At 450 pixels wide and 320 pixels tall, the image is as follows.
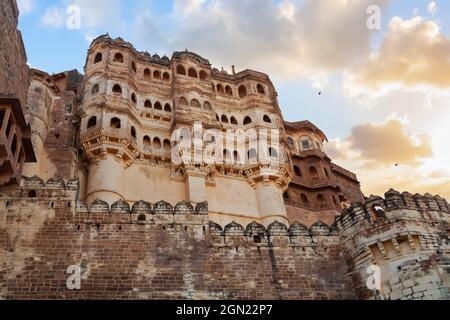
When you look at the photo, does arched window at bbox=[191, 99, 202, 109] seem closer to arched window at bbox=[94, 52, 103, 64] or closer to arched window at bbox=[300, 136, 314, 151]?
arched window at bbox=[94, 52, 103, 64]

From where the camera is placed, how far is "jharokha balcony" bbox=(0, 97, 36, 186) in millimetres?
12455

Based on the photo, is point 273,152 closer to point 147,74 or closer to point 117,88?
point 147,74

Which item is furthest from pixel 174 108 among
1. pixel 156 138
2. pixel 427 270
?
pixel 427 270

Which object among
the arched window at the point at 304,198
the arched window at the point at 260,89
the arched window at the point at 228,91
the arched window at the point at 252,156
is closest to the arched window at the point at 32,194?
the arched window at the point at 252,156

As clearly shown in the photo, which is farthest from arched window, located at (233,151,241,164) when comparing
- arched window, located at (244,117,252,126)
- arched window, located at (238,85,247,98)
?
arched window, located at (238,85,247,98)

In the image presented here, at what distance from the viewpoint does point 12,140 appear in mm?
13359

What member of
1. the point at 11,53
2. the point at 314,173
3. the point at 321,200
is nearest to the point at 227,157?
the point at 321,200

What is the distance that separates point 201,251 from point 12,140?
6813 millimetres

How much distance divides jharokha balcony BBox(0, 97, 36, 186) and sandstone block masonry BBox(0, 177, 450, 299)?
70 cm

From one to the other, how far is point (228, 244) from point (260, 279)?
153cm

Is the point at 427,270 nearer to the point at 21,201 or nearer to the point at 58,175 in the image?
the point at 21,201

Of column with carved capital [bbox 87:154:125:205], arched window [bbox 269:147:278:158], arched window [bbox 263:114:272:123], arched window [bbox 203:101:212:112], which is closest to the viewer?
column with carved capital [bbox 87:154:125:205]
